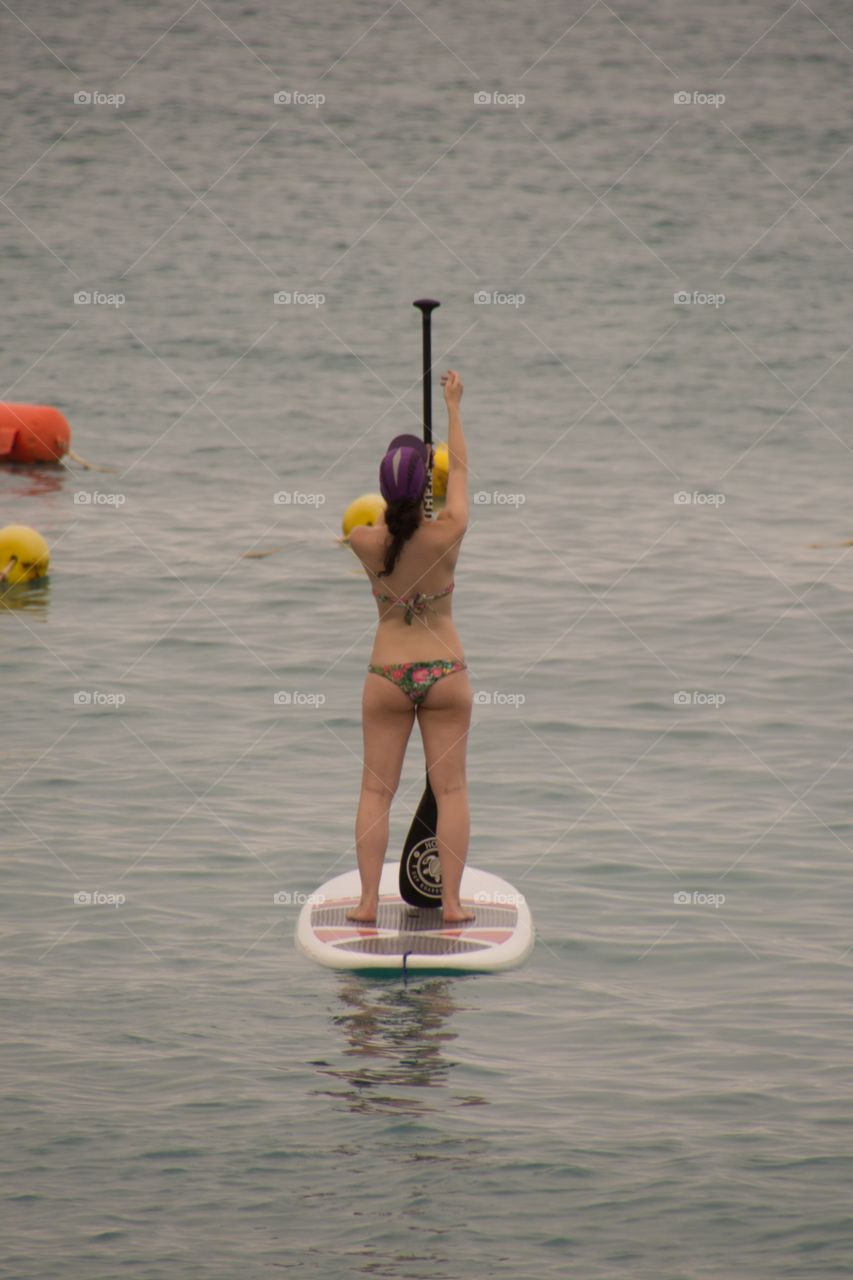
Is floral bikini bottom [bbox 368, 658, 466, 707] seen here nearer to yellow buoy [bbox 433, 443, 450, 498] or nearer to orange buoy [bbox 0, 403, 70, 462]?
yellow buoy [bbox 433, 443, 450, 498]

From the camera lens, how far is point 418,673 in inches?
271

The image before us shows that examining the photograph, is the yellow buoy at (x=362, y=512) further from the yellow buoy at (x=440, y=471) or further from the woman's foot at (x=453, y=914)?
the woman's foot at (x=453, y=914)

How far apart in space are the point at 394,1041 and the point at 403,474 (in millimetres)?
1839

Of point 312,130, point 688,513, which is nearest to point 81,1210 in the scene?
point 688,513

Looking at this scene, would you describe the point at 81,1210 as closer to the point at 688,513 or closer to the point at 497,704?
the point at 497,704

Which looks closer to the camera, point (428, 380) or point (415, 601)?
point (415, 601)

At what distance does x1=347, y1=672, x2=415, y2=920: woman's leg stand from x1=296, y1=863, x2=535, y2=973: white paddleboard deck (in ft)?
0.76

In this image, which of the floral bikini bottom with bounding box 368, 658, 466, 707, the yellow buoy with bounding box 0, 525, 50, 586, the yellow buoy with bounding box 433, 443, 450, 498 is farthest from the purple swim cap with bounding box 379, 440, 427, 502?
the yellow buoy with bounding box 433, 443, 450, 498

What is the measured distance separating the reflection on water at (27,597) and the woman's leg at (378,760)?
6.04m

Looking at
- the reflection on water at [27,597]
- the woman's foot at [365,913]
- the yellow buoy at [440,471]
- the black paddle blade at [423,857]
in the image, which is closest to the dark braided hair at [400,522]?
the black paddle blade at [423,857]

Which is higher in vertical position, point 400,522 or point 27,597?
point 27,597

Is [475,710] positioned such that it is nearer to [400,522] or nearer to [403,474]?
[400,522]

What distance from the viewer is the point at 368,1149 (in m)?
5.62

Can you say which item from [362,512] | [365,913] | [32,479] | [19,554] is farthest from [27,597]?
[365,913]
